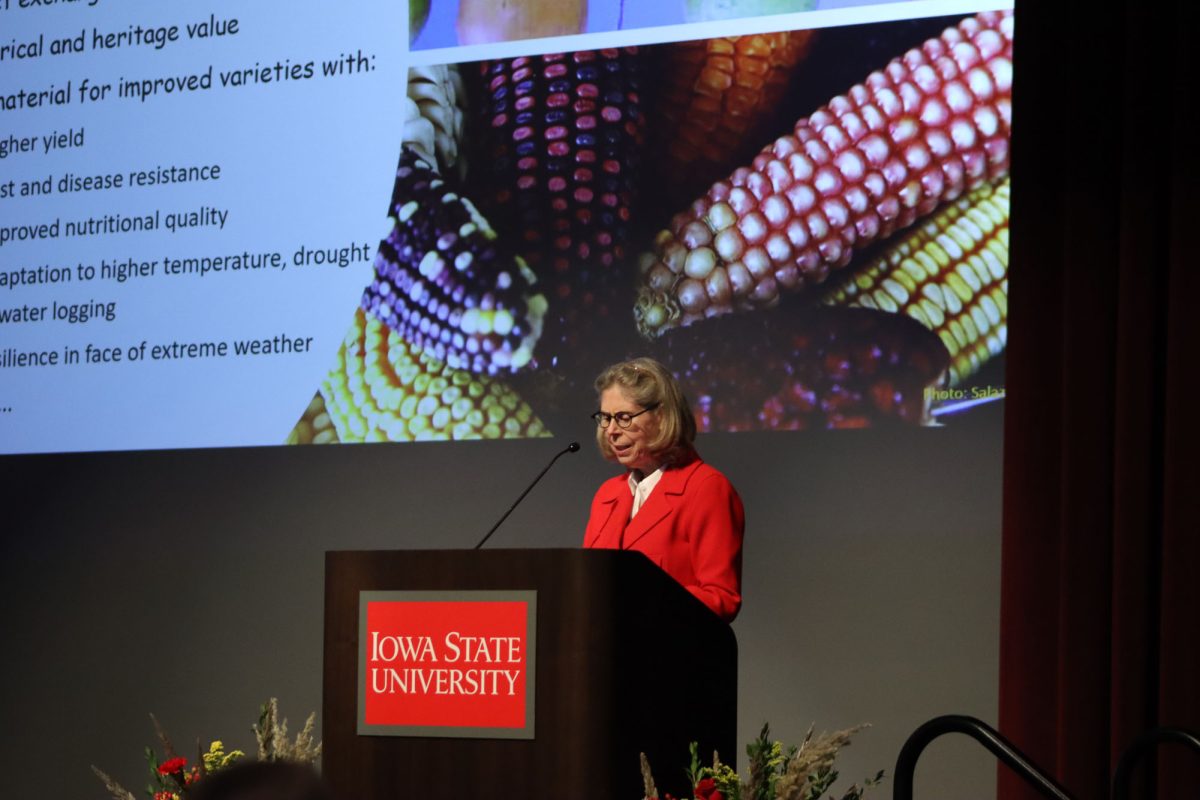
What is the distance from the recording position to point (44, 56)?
5094 millimetres

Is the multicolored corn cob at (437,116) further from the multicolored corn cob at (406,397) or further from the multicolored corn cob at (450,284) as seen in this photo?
the multicolored corn cob at (406,397)

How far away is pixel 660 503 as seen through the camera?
3.24m

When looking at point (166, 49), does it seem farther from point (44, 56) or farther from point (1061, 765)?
point (1061, 765)

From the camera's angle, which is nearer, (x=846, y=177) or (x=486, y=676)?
(x=486, y=676)

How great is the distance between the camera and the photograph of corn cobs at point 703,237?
4.04 meters

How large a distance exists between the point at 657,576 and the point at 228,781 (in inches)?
74.6

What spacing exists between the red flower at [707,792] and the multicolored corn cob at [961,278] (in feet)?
6.16

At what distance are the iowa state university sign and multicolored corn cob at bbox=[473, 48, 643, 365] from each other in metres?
1.81

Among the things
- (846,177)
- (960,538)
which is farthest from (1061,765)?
(846,177)

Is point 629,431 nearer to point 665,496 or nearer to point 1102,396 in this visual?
point 665,496

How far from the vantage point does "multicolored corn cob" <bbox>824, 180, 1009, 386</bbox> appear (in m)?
4.02

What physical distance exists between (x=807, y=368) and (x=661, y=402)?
3.15 ft

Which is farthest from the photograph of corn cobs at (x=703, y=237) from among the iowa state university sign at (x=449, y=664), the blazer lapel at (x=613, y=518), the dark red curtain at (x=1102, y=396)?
the iowa state university sign at (x=449, y=664)

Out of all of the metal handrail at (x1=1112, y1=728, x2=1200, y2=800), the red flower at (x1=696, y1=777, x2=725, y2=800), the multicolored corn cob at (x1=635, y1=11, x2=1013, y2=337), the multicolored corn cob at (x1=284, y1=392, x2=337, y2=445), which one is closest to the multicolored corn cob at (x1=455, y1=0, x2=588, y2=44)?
the multicolored corn cob at (x1=635, y1=11, x2=1013, y2=337)
